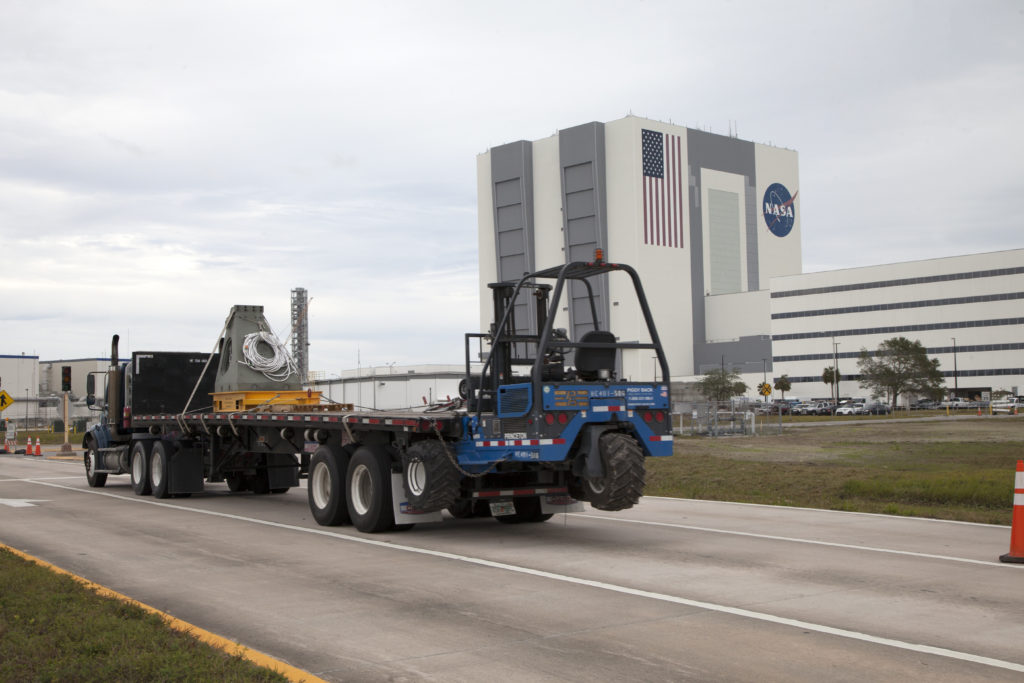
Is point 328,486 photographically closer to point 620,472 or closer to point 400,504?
point 400,504

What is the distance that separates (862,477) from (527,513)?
28.8ft

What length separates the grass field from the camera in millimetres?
16219

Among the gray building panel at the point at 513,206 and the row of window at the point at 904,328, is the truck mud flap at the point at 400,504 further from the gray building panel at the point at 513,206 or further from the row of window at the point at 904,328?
the row of window at the point at 904,328

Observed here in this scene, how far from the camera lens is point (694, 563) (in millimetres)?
→ 10500

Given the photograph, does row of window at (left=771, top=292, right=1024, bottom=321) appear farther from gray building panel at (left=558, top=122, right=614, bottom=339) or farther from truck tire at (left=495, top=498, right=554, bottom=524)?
truck tire at (left=495, top=498, right=554, bottom=524)

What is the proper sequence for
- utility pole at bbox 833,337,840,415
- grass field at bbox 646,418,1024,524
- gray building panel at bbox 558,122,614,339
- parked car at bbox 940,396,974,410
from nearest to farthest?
grass field at bbox 646,418,1024,524 < parked car at bbox 940,396,974,410 < utility pole at bbox 833,337,840,415 < gray building panel at bbox 558,122,614,339

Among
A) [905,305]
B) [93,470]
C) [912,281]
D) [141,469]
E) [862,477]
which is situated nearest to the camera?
[862,477]

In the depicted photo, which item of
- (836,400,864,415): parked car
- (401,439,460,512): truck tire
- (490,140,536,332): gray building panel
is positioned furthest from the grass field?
(490,140,536,332): gray building panel

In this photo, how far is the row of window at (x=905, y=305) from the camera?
107 m

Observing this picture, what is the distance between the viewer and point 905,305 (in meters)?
113

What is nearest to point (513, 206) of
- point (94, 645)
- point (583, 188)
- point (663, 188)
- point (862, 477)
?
point (583, 188)

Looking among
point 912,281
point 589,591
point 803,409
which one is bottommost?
point 589,591

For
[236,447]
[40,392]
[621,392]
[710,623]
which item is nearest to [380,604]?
[710,623]

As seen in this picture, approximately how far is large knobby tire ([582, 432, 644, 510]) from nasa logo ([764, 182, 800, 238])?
123 meters
